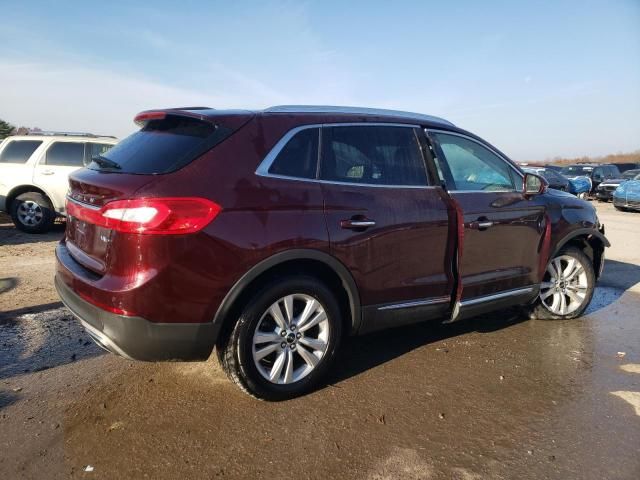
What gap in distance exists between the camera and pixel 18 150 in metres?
9.50

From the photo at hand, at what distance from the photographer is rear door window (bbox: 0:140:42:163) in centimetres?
941

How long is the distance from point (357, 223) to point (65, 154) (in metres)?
8.33

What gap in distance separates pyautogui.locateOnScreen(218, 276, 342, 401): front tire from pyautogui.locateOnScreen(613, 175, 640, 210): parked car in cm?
1722

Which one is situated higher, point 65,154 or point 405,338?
point 65,154

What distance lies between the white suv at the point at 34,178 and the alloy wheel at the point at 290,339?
7653 mm

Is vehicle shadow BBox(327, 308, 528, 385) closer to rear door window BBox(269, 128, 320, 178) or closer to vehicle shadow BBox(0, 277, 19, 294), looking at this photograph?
rear door window BBox(269, 128, 320, 178)

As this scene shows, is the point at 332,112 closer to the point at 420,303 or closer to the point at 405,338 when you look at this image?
the point at 420,303

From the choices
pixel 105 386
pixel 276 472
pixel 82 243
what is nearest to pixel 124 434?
pixel 105 386

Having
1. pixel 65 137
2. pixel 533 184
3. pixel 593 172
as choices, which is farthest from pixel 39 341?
pixel 593 172

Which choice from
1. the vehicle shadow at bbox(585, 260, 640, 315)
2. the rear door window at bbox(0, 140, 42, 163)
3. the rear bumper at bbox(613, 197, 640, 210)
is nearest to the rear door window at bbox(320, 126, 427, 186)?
the vehicle shadow at bbox(585, 260, 640, 315)

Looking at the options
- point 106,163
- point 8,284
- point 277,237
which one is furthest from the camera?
point 8,284

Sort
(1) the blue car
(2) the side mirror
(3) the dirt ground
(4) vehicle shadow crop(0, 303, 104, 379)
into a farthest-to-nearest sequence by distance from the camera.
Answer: (1) the blue car → (2) the side mirror → (4) vehicle shadow crop(0, 303, 104, 379) → (3) the dirt ground

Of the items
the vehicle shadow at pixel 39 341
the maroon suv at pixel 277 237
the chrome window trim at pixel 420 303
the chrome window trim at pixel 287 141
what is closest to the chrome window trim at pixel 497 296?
the maroon suv at pixel 277 237

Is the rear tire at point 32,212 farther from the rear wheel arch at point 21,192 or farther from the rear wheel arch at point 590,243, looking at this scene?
the rear wheel arch at point 590,243
